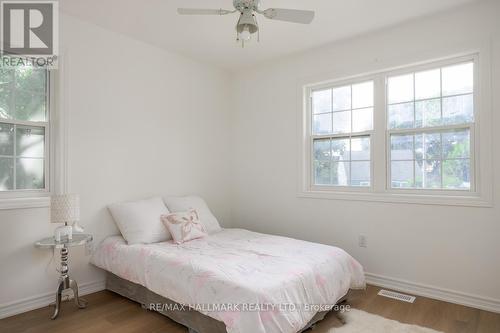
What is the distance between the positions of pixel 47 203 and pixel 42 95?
40.6 inches

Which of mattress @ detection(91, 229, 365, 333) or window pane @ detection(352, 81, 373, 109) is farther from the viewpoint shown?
window pane @ detection(352, 81, 373, 109)

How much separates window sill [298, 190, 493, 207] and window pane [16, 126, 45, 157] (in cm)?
279

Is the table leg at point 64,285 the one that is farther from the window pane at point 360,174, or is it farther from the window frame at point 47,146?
the window pane at point 360,174

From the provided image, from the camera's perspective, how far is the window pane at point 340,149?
3500 millimetres

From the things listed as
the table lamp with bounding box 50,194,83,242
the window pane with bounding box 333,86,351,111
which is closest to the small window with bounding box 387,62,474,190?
the window pane with bounding box 333,86,351,111

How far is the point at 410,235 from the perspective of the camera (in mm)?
2986

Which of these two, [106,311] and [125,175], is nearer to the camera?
[106,311]

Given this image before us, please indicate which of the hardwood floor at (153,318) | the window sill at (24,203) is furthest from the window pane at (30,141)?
the hardwood floor at (153,318)

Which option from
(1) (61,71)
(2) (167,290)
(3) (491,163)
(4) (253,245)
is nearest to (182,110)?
(1) (61,71)

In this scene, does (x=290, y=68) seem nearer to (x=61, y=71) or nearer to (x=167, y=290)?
(x=61, y=71)

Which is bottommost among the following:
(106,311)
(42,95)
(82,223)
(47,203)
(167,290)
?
(106,311)

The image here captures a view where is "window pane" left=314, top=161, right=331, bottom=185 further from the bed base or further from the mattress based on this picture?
the bed base

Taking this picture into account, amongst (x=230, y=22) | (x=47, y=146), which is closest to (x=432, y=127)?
(x=230, y=22)

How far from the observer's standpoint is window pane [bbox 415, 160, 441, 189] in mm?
2949
